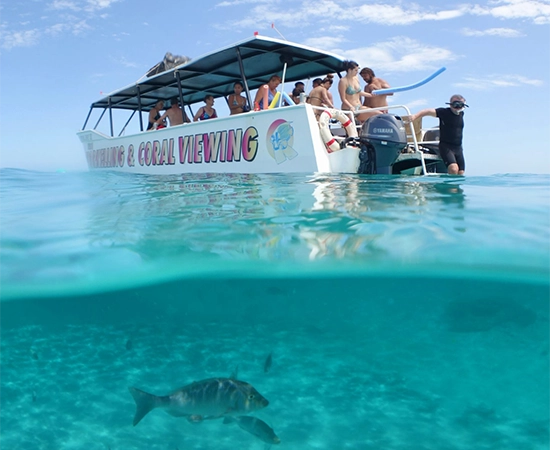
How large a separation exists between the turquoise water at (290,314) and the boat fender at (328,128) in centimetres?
220

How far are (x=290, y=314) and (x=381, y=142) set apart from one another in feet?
11.9

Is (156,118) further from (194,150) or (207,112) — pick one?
(194,150)

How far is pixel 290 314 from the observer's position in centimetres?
620

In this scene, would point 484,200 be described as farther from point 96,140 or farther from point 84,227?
point 96,140

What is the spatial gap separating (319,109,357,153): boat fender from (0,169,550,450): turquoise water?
220 centimetres

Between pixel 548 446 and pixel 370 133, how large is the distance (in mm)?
5453

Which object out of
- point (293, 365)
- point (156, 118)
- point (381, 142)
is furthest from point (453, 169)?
point (156, 118)

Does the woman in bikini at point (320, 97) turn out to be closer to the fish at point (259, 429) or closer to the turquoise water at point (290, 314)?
the turquoise water at point (290, 314)

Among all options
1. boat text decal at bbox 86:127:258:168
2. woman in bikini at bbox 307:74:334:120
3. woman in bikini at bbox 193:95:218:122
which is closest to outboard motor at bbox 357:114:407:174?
woman in bikini at bbox 307:74:334:120

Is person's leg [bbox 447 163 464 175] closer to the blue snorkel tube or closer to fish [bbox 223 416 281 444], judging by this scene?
the blue snorkel tube

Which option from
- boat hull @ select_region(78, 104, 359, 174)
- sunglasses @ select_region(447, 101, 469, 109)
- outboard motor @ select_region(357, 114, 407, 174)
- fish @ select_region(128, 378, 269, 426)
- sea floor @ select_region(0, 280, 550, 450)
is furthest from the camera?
boat hull @ select_region(78, 104, 359, 174)

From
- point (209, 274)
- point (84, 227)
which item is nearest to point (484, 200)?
point (209, 274)

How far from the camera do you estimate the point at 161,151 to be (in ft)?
40.4

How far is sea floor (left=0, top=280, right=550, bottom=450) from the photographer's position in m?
3.94
